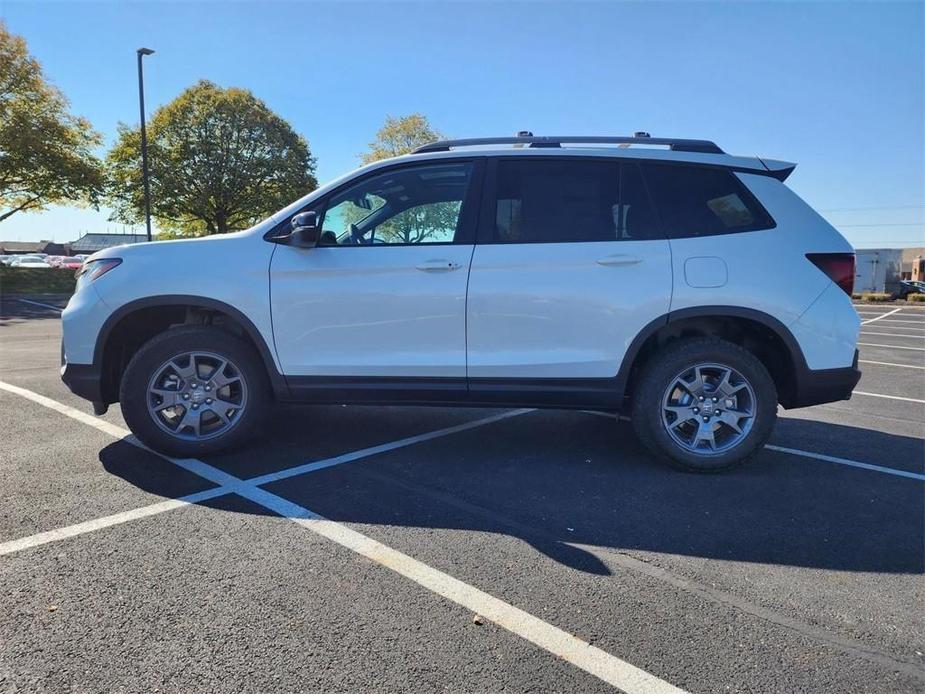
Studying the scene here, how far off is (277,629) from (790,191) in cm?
397

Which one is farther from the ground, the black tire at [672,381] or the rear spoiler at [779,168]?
the rear spoiler at [779,168]

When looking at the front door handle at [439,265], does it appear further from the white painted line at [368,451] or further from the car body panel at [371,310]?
the white painted line at [368,451]

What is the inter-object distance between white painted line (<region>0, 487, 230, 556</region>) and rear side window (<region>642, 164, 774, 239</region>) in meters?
3.25

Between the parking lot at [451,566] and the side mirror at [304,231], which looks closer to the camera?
the parking lot at [451,566]

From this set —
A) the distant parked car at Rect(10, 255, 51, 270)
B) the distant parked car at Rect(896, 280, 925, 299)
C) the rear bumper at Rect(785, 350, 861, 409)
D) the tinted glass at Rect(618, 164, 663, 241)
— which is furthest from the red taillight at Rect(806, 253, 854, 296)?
the distant parked car at Rect(896, 280, 925, 299)

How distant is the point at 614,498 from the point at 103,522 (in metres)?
2.73

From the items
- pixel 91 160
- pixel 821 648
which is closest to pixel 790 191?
pixel 821 648

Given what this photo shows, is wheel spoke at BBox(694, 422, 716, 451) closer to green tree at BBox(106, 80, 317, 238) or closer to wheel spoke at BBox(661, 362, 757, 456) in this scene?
wheel spoke at BBox(661, 362, 757, 456)

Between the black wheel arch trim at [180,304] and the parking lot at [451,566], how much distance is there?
26.7 inches

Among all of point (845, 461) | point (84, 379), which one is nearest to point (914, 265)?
point (845, 461)

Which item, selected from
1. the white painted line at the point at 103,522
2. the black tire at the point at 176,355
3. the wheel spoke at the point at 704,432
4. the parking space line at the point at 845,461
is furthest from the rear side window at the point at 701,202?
the white painted line at the point at 103,522

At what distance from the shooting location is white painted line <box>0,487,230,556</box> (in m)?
2.88

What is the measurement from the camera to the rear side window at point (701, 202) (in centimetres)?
404

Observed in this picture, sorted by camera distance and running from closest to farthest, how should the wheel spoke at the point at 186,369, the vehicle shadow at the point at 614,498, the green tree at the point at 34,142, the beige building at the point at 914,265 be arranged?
1. the vehicle shadow at the point at 614,498
2. the wheel spoke at the point at 186,369
3. the green tree at the point at 34,142
4. the beige building at the point at 914,265
